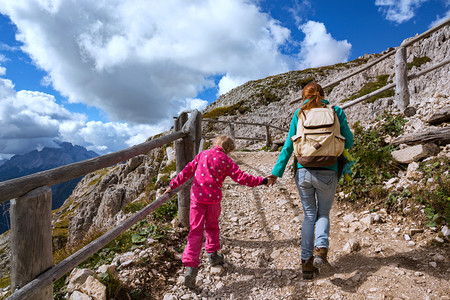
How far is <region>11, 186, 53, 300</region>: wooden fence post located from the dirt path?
4.99ft

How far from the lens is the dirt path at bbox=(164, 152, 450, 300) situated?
277 centimetres

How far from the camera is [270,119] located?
25.0 m

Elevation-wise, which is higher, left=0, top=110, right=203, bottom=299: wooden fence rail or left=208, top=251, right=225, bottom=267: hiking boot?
left=0, top=110, right=203, bottom=299: wooden fence rail

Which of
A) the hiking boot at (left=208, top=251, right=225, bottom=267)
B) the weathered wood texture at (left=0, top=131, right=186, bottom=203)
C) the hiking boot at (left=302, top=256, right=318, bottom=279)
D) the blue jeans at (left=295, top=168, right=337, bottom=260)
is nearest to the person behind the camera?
the weathered wood texture at (left=0, top=131, right=186, bottom=203)

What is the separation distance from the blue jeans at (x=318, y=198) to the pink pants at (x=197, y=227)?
1130 mm

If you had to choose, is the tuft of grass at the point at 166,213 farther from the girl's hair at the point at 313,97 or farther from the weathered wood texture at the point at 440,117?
the weathered wood texture at the point at 440,117

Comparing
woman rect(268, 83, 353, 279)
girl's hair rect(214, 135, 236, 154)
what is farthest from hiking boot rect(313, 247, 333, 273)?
girl's hair rect(214, 135, 236, 154)

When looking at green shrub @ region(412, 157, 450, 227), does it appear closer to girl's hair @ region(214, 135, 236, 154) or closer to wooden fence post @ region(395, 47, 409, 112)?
wooden fence post @ region(395, 47, 409, 112)

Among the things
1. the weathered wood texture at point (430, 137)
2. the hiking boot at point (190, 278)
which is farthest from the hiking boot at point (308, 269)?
the weathered wood texture at point (430, 137)

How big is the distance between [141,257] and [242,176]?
180 centimetres

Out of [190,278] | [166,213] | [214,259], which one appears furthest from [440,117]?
[166,213]

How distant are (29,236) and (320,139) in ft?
9.36

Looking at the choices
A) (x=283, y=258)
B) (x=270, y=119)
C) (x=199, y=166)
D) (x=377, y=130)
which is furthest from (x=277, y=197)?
(x=270, y=119)

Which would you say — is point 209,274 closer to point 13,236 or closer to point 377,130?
point 13,236
